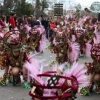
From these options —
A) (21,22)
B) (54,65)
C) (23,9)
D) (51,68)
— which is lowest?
(23,9)

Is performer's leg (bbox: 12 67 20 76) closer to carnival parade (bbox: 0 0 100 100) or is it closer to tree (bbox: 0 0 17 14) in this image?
carnival parade (bbox: 0 0 100 100)

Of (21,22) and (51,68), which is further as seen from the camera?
(21,22)

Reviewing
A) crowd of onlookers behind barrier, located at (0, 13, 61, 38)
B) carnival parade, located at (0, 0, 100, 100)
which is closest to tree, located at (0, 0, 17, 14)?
crowd of onlookers behind barrier, located at (0, 13, 61, 38)

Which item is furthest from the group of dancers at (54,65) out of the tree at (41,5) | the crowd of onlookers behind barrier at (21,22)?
the tree at (41,5)

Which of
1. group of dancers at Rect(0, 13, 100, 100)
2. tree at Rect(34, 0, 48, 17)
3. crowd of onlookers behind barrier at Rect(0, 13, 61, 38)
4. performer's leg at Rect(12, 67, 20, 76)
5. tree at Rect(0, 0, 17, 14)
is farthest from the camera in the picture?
tree at Rect(34, 0, 48, 17)

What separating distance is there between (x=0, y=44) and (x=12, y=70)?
3.29ft

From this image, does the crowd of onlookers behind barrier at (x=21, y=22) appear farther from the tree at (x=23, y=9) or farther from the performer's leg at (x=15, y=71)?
the tree at (x=23, y=9)

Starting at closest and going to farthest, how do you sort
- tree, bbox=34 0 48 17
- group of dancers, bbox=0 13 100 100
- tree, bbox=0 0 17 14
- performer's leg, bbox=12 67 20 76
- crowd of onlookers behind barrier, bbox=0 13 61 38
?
group of dancers, bbox=0 13 100 100 → performer's leg, bbox=12 67 20 76 → crowd of onlookers behind barrier, bbox=0 13 61 38 → tree, bbox=0 0 17 14 → tree, bbox=34 0 48 17

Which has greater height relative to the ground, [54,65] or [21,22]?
[54,65]

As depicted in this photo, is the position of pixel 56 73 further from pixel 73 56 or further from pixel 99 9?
pixel 99 9

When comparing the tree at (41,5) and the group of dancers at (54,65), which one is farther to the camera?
the tree at (41,5)

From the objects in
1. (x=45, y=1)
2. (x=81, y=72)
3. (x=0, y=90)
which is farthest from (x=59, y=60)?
(x=45, y=1)

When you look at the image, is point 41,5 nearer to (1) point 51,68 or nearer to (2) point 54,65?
(1) point 51,68

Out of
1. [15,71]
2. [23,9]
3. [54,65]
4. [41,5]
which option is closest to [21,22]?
[15,71]
